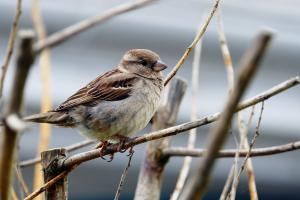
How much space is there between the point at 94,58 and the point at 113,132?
4076 mm

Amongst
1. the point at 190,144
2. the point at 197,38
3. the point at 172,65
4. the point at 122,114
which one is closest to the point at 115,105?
the point at 122,114

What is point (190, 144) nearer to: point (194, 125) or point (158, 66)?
point (194, 125)

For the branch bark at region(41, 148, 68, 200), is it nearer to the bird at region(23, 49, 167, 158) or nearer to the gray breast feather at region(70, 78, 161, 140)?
the bird at region(23, 49, 167, 158)

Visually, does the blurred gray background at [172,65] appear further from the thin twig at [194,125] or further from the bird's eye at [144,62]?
the thin twig at [194,125]

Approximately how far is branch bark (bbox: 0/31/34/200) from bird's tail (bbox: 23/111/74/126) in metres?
1.82

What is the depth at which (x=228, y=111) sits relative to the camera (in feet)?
3.46

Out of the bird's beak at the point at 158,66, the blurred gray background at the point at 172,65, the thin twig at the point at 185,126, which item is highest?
the blurred gray background at the point at 172,65

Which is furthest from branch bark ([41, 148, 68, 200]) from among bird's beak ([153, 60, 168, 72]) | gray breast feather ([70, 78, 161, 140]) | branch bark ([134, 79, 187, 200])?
bird's beak ([153, 60, 168, 72])

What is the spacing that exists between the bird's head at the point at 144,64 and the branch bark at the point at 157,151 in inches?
22.1

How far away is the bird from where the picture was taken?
3.30 metres

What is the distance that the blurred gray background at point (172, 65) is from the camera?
23.5 feet

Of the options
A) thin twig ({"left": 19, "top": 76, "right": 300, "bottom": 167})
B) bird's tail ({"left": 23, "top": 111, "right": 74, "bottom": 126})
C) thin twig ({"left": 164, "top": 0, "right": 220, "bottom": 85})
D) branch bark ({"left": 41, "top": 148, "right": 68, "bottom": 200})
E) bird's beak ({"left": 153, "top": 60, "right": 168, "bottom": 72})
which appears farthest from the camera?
bird's beak ({"left": 153, "top": 60, "right": 168, "bottom": 72})

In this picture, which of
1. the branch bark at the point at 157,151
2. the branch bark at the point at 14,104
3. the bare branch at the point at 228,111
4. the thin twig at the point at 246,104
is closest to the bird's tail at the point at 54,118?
the branch bark at the point at 157,151

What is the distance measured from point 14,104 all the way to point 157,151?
6.15 ft
